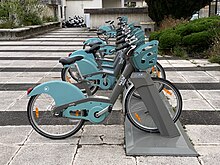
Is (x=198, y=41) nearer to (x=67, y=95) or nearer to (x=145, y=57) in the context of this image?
(x=145, y=57)

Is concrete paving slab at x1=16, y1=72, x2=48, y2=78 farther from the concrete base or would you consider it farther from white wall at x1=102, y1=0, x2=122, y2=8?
white wall at x1=102, y1=0, x2=122, y2=8

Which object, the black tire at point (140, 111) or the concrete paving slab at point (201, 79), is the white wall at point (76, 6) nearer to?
the concrete paving slab at point (201, 79)

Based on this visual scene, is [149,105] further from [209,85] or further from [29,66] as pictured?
[29,66]

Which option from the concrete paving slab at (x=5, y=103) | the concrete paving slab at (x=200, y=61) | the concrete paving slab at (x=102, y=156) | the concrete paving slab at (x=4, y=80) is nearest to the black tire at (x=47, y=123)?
the concrete paving slab at (x=102, y=156)

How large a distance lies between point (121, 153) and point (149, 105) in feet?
2.05

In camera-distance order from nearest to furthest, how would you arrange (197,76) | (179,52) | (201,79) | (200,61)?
(201,79) < (197,76) < (200,61) < (179,52)

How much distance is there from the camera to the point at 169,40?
9.91 m

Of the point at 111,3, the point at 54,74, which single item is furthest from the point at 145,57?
the point at 111,3

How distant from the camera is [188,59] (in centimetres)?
928

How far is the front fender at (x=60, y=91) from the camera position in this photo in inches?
151

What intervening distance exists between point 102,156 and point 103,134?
1.90ft

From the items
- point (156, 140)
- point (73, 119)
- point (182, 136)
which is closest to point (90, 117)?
point (73, 119)

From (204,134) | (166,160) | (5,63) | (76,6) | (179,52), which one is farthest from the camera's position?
(76,6)

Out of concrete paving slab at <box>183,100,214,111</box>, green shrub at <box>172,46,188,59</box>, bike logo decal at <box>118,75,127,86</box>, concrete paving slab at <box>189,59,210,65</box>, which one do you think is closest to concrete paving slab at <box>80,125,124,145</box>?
bike logo decal at <box>118,75,127,86</box>
